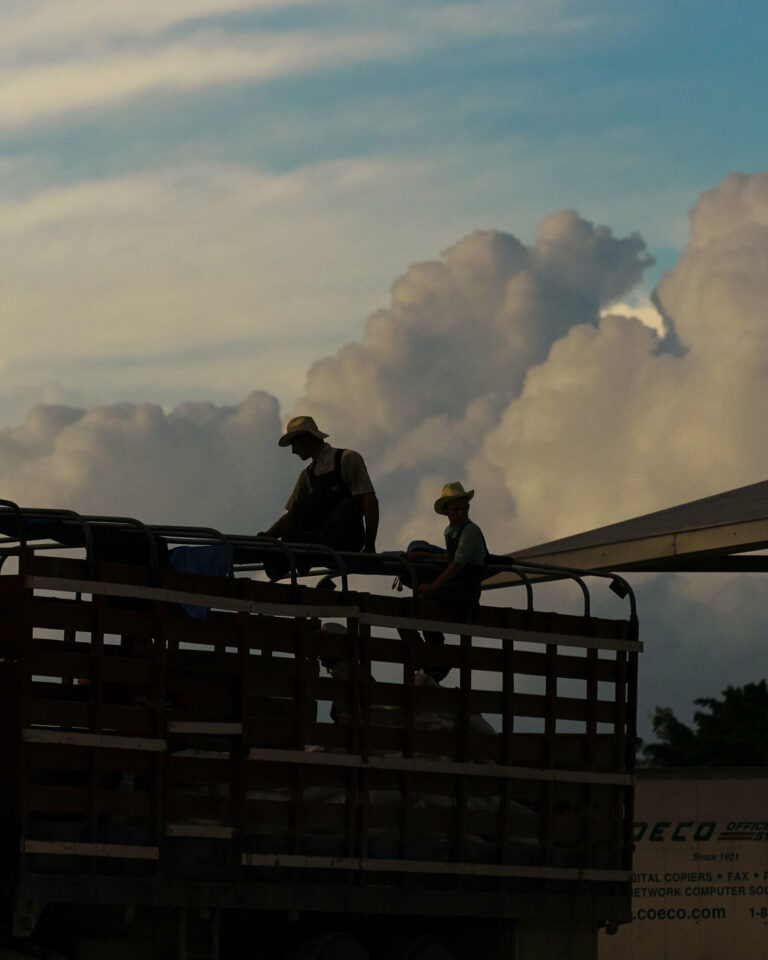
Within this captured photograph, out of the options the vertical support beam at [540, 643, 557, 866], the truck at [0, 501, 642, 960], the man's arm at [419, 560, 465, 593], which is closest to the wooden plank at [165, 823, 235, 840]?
the truck at [0, 501, 642, 960]

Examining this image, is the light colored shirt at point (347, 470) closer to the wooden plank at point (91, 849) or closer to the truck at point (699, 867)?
the wooden plank at point (91, 849)

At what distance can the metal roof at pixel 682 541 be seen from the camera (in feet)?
64.2

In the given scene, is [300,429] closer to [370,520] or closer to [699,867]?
[370,520]

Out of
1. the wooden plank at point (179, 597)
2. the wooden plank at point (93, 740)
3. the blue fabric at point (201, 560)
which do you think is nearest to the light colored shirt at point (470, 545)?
the wooden plank at point (179, 597)

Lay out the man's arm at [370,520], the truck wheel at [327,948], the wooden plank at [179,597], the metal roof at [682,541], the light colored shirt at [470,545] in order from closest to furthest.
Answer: the wooden plank at [179,597] → the truck wheel at [327,948] → the light colored shirt at [470,545] → the man's arm at [370,520] → the metal roof at [682,541]

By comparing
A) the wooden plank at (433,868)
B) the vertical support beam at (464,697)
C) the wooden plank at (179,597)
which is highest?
the wooden plank at (179,597)

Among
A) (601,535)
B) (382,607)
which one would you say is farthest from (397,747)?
(601,535)

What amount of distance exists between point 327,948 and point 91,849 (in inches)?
75.9

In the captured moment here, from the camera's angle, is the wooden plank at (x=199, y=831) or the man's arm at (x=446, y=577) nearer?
the wooden plank at (x=199, y=831)

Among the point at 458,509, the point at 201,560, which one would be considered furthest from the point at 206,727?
the point at 458,509

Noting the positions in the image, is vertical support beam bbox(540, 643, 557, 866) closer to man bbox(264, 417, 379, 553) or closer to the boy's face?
the boy's face

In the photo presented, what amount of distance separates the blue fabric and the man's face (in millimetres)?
3012

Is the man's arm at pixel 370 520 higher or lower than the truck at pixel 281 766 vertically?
higher

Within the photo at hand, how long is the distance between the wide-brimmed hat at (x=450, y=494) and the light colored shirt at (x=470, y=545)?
22cm
